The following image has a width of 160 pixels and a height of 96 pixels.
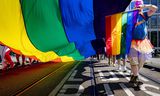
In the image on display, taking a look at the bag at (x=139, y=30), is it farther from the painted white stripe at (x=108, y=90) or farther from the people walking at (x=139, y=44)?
the painted white stripe at (x=108, y=90)

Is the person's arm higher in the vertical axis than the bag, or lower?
higher

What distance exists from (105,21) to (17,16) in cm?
210

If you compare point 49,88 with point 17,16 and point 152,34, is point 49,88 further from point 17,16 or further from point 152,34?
point 152,34

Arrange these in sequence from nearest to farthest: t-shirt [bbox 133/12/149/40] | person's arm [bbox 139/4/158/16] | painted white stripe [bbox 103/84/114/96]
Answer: painted white stripe [bbox 103/84/114/96] < person's arm [bbox 139/4/158/16] < t-shirt [bbox 133/12/149/40]

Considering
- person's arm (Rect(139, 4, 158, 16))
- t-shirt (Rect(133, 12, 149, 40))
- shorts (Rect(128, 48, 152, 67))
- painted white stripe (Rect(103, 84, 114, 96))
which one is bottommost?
painted white stripe (Rect(103, 84, 114, 96))

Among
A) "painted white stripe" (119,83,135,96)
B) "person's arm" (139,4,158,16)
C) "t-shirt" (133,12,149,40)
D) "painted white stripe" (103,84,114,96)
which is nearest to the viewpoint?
"painted white stripe" (119,83,135,96)

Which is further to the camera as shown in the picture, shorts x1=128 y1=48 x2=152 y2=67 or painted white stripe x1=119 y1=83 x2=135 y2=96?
shorts x1=128 y1=48 x2=152 y2=67

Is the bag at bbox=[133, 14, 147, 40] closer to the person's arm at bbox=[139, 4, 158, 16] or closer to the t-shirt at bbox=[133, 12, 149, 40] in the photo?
the t-shirt at bbox=[133, 12, 149, 40]

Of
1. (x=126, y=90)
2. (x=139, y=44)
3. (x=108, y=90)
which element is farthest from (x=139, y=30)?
(x=108, y=90)

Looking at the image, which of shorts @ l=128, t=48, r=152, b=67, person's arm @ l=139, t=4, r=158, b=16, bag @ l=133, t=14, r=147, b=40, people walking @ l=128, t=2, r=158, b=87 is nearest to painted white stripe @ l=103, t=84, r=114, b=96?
people walking @ l=128, t=2, r=158, b=87

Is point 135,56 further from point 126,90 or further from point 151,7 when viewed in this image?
point 151,7

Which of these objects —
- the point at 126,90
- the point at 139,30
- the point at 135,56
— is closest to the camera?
the point at 126,90

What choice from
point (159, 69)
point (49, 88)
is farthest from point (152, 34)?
point (49, 88)

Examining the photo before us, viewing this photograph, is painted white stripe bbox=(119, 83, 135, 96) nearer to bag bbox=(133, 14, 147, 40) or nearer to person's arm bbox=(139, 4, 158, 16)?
bag bbox=(133, 14, 147, 40)
